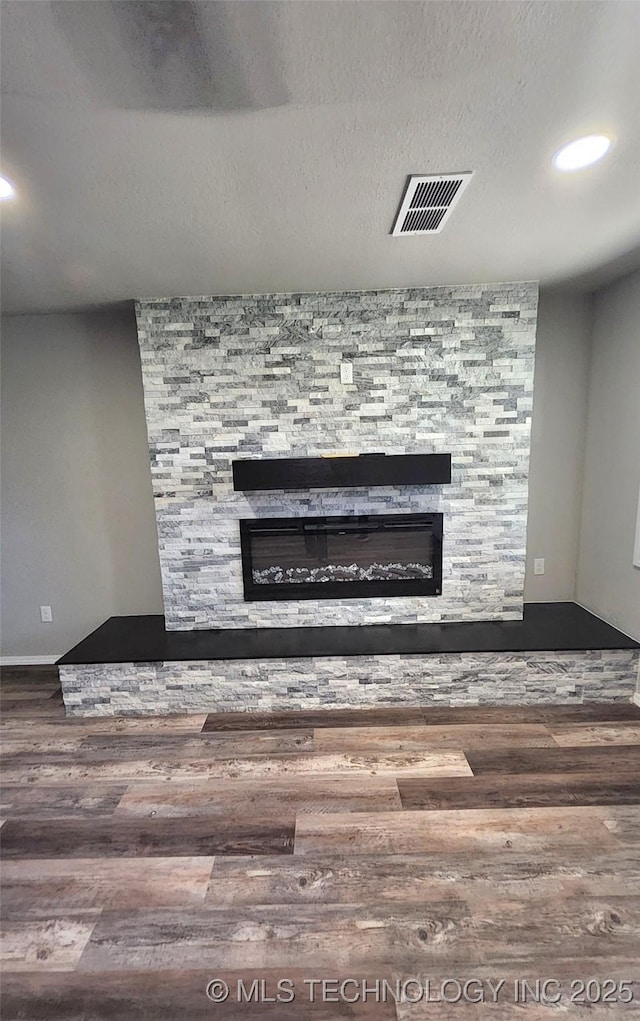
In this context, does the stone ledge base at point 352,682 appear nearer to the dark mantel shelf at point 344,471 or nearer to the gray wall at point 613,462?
the gray wall at point 613,462

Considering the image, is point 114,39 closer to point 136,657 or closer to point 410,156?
point 410,156

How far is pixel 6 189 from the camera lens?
151 cm

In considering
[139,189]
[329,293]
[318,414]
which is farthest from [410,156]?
[318,414]

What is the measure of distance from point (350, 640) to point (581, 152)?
7.84ft

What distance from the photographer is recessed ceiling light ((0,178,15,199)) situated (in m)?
1.47

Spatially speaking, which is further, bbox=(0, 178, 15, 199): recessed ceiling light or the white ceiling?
bbox=(0, 178, 15, 199): recessed ceiling light

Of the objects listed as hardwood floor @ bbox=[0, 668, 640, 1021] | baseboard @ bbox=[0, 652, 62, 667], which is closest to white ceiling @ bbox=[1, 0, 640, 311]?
hardwood floor @ bbox=[0, 668, 640, 1021]

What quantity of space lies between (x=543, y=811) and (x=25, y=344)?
12.7 feet

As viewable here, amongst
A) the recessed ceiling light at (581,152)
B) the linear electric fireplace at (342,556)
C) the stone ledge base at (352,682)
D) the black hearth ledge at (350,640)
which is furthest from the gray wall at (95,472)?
the recessed ceiling light at (581,152)

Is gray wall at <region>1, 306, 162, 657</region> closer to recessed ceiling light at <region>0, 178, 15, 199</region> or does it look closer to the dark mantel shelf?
the dark mantel shelf

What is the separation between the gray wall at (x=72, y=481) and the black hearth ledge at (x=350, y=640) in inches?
18.7

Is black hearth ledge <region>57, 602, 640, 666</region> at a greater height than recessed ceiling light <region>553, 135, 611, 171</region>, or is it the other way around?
recessed ceiling light <region>553, 135, 611, 171</region>

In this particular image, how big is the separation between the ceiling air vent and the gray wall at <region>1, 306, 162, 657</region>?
200 cm

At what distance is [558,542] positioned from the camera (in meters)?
3.20
